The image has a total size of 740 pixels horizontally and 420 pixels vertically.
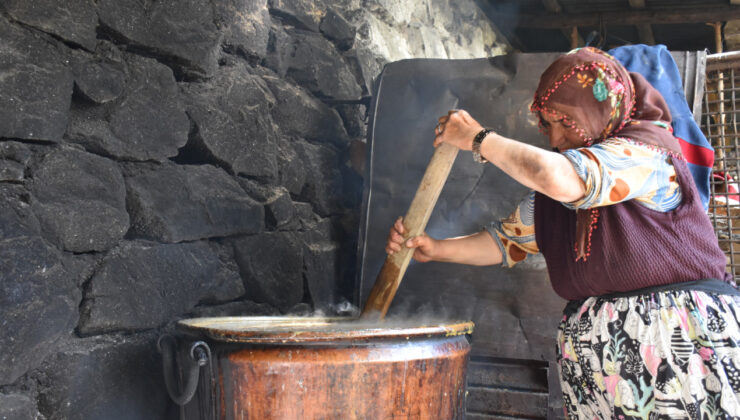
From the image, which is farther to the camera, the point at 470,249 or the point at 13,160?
the point at 470,249

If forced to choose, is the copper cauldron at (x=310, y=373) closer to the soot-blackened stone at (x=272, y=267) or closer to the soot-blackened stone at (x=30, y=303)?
the soot-blackened stone at (x=30, y=303)

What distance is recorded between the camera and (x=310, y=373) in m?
1.28

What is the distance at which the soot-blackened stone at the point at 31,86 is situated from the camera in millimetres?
1256

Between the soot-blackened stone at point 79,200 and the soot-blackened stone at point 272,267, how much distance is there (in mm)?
501

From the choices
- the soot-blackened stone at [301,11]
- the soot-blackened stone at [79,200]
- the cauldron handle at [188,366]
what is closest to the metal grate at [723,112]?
the soot-blackened stone at [301,11]

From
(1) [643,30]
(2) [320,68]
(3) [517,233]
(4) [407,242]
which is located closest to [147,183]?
(4) [407,242]

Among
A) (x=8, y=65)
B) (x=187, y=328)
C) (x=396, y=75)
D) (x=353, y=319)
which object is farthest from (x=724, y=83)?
(x=8, y=65)

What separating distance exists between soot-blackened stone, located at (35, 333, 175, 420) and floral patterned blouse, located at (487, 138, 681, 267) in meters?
1.20

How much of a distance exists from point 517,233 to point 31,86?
1447 mm

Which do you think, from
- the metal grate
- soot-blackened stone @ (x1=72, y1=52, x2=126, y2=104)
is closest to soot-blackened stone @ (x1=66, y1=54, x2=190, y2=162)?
soot-blackened stone @ (x1=72, y1=52, x2=126, y2=104)

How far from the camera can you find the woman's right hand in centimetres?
198

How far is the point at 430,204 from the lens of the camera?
1919mm

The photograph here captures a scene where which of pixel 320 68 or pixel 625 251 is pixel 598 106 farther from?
pixel 320 68

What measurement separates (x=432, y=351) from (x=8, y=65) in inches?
43.6
